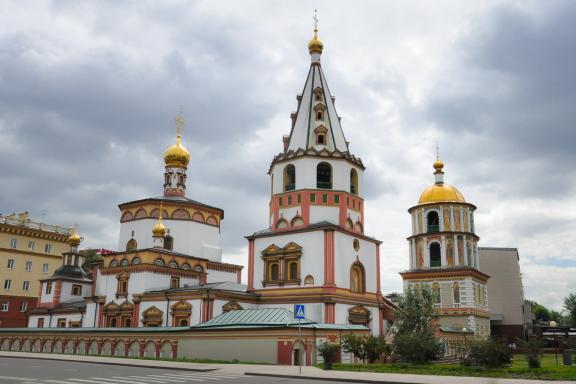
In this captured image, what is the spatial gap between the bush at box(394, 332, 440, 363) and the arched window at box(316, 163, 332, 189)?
45.1 ft

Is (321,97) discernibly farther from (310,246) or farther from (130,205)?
(130,205)

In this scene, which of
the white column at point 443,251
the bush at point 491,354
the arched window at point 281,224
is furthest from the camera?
the white column at point 443,251

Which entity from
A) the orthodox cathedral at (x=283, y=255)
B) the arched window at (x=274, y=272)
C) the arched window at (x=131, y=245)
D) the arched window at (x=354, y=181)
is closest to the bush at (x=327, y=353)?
the orthodox cathedral at (x=283, y=255)

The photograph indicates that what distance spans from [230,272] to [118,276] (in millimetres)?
9595

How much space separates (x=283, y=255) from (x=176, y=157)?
54.7 ft

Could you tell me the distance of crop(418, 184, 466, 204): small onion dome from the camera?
148ft

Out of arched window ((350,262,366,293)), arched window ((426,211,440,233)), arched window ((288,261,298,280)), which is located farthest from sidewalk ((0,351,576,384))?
arched window ((426,211,440,233))

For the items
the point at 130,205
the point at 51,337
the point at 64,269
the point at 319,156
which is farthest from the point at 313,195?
the point at 64,269

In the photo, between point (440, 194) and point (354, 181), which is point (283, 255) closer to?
point (354, 181)

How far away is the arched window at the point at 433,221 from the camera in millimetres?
44969

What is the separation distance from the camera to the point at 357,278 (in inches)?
1324

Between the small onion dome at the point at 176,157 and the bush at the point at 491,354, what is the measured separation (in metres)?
31.0

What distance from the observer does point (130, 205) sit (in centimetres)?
4131

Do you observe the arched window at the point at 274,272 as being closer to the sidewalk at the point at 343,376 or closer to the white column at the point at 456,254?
the sidewalk at the point at 343,376
